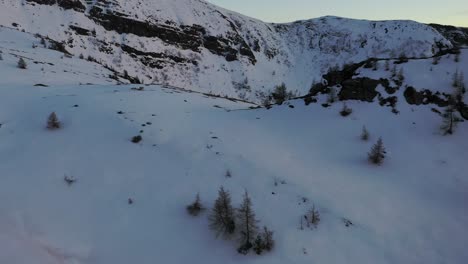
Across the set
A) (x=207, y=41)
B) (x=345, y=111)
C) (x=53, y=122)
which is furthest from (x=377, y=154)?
(x=207, y=41)

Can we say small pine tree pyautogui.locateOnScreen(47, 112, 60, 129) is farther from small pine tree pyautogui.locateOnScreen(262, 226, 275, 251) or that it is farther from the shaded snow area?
small pine tree pyautogui.locateOnScreen(262, 226, 275, 251)

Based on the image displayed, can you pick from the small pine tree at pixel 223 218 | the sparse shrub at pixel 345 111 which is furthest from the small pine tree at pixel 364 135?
the small pine tree at pixel 223 218

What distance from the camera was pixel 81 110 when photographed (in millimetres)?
9750

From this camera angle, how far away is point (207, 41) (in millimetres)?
50875

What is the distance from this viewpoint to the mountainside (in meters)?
38.5

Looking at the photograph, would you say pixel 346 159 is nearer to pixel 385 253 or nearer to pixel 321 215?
pixel 321 215

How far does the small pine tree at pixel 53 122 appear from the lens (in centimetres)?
887

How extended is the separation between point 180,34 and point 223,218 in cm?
4470

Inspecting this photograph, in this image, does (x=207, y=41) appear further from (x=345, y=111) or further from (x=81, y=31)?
(x=345, y=111)

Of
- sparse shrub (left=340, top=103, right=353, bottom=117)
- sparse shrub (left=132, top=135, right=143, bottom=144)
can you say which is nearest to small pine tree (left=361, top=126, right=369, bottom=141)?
sparse shrub (left=340, top=103, right=353, bottom=117)

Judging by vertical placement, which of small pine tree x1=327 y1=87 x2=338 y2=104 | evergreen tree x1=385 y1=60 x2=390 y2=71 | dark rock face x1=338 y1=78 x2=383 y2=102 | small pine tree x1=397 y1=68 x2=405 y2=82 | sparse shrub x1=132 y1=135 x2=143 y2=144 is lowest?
sparse shrub x1=132 y1=135 x2=143 y2=144

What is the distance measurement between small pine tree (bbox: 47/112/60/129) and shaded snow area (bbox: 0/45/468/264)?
16 centimetres

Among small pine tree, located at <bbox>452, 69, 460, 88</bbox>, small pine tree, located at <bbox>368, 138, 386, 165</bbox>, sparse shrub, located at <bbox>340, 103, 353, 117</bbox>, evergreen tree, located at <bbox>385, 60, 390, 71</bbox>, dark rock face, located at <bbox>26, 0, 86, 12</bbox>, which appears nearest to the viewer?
small pine tree, located at <bbox>368, 138, 386, 165</bbox>

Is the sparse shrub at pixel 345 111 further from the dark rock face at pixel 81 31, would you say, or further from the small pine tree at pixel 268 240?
the dark rock face at pixel 81 31
